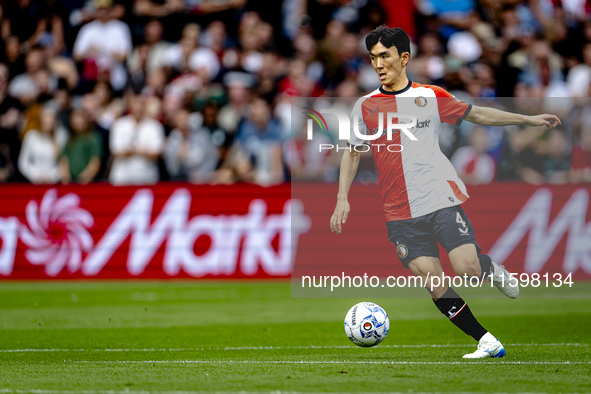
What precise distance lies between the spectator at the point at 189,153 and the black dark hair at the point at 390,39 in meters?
7.39

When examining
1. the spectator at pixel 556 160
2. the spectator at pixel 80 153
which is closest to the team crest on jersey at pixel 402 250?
the spectator at pixel 556 160

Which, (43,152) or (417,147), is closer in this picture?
(417,147)

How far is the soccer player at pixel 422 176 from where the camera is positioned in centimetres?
628

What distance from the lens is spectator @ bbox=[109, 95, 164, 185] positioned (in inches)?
533

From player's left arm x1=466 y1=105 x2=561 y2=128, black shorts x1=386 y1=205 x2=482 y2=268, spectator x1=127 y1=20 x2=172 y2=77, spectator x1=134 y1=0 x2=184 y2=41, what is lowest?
black shorts x1=386 y1=205 x2=482 y2=268

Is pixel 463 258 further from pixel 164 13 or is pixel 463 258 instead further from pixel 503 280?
pixel 164 13

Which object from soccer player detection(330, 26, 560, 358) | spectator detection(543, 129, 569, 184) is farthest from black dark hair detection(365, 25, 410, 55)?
spectator detection(543, 129, 569, 184)

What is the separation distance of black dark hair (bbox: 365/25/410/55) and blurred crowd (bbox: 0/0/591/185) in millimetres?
5790

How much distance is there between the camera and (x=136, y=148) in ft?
44.5

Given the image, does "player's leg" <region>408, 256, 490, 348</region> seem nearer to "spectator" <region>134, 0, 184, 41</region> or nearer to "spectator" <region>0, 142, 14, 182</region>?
"spectator" <region>0, 142, 14, 182</region>

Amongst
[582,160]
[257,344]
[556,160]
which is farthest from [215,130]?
[257,344]

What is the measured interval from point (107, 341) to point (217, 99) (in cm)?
691

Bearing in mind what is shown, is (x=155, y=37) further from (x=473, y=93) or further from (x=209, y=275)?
(x=473, y=93)

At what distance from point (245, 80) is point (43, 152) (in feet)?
12.3
